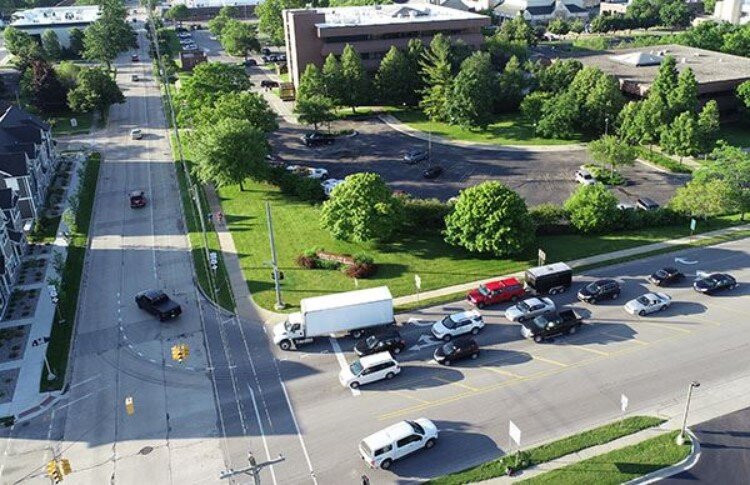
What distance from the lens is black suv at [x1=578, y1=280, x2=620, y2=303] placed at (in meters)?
44.3

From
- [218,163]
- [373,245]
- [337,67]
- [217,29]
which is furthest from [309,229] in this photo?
[217,29]

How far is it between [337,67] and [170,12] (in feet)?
349

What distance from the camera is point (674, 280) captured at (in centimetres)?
4631

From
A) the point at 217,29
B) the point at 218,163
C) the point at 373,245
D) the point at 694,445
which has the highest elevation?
the point at 217,29

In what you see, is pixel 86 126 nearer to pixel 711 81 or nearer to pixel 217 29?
pixel 217 29

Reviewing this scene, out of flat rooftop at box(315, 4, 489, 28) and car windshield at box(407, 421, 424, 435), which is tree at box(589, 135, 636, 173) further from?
car windshield at box(407, 421, 424, 435)

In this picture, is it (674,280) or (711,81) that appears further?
(711,81)

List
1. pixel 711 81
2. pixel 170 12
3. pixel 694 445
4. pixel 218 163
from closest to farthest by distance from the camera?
1. pixel 694 445
2. pixel 218 163
3. pixel 711 81
4. pixel 170 12

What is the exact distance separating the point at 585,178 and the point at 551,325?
101ft

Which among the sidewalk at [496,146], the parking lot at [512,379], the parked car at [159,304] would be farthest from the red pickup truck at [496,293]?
the sidewalk at [496,146]

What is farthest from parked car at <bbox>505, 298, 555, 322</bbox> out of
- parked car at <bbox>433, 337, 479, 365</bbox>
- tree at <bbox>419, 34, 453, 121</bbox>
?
tree at <bbox>419, 34, 453, 121</bbox>

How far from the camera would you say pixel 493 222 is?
160ft

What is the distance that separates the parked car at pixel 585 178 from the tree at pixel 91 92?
229ft

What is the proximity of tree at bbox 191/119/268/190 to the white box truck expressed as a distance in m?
25.7
